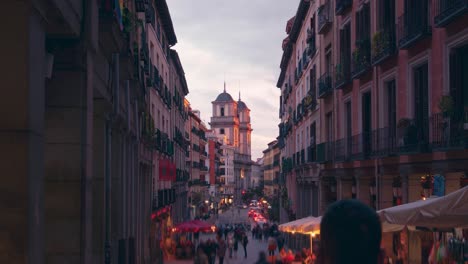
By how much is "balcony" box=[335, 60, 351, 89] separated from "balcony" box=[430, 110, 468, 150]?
32.1 feet

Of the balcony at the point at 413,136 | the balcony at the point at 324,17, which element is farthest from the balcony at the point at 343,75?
the balcony at the point at 413,136

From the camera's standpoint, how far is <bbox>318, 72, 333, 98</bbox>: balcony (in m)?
29.5

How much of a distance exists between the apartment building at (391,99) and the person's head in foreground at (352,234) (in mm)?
11325

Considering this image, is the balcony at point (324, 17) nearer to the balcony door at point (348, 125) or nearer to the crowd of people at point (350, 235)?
the balcony door at point (348, 125)

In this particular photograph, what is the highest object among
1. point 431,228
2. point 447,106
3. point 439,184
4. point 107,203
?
point 447,106

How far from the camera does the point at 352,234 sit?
2.99 meters

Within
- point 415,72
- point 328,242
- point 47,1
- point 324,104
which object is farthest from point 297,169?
point 328,242

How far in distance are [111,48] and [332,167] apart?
16943mm

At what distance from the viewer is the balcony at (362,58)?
72.2ft

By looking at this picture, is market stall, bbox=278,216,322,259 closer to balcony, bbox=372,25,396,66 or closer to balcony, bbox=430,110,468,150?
A: balcony, bbox=430,110,468,150

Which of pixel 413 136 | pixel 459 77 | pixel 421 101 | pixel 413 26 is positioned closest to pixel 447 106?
pixel 459 77

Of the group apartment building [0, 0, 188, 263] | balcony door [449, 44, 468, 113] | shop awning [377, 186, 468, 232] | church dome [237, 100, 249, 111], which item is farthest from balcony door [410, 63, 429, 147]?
church dome [237, 100, 249, 111]

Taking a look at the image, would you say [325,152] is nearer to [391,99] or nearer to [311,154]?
[311,154]

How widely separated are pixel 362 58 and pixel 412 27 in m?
→ 5.20
